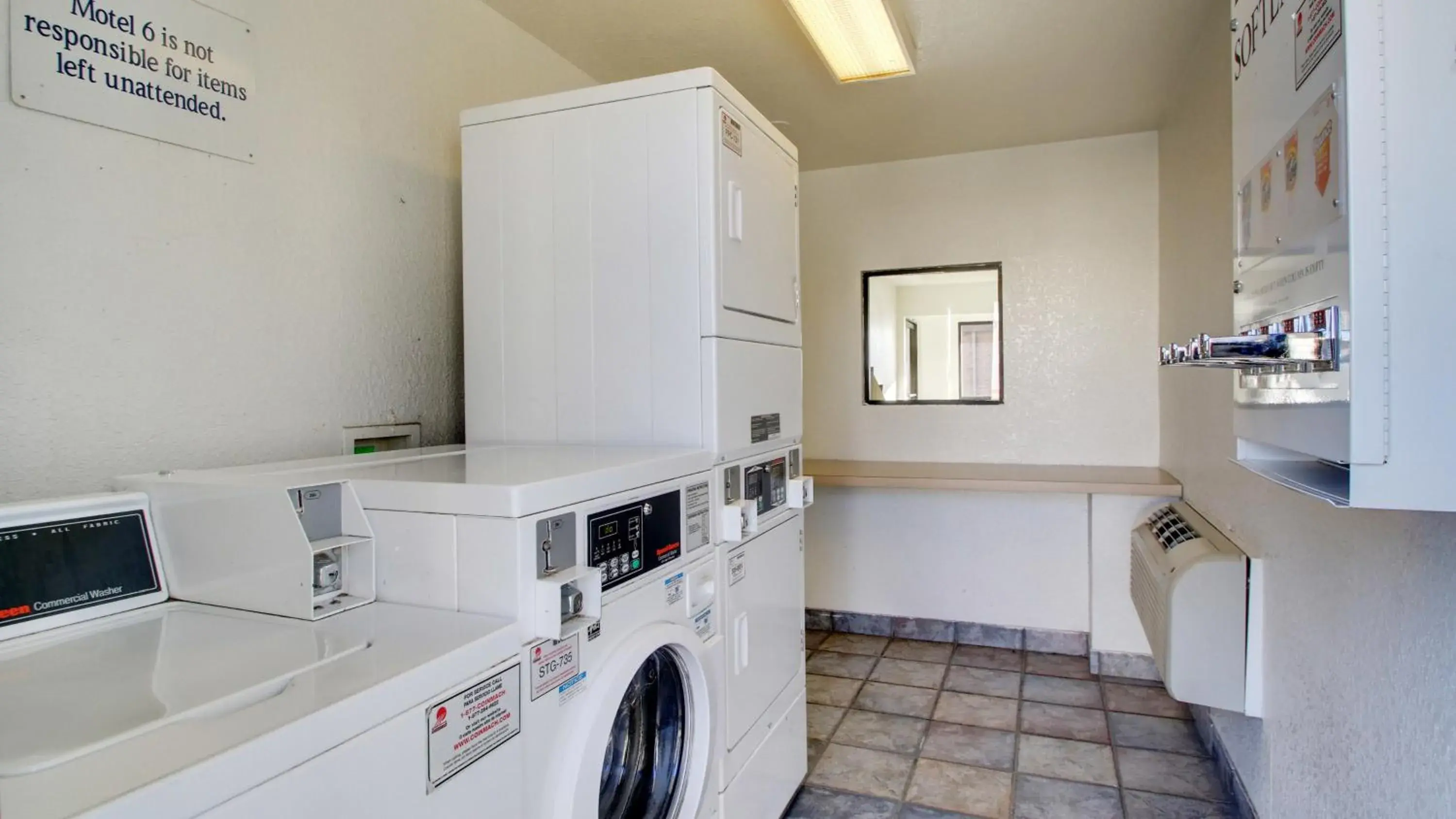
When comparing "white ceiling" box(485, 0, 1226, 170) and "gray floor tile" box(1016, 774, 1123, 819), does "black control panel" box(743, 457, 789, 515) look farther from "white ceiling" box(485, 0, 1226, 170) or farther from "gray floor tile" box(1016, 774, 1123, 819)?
"white ceiling" box(485, 0, 1226, 170)

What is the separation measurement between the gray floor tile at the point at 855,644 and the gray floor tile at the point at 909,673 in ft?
0.47

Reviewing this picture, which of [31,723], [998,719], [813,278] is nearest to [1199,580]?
[998,719]

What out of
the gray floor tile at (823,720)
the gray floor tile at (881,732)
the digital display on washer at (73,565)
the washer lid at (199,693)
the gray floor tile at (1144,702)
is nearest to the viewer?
the washer lid at (199,693)

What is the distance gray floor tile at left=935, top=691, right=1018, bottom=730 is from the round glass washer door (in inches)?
68.4

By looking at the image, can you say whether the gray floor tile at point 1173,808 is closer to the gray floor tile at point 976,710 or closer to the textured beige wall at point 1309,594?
the textured beige wall at point 1309,594

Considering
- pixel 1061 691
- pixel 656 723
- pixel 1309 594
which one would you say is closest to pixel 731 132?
pixel 656 723

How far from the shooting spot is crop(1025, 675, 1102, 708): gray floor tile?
3.17 meters

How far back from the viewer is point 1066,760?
2.67 metres

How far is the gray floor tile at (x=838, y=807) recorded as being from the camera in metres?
2.34

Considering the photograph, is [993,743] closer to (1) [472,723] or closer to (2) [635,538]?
(2) [635,538]

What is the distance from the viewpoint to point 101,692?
2.78 feet

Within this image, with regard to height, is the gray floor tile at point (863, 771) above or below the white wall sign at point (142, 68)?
below

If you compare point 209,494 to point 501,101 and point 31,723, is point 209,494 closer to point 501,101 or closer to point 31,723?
point 31,723

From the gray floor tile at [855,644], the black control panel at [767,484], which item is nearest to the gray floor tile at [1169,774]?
the gray floor tile at [855,644]
